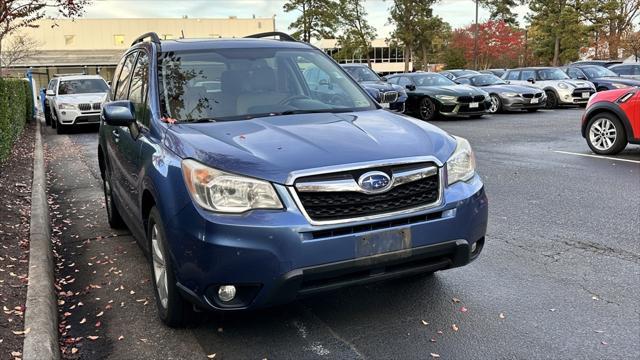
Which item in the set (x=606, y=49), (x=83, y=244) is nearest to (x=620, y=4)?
(x=606, y=49)

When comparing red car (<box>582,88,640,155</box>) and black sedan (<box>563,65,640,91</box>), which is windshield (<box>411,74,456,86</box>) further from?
red car (<box>582,88,640,155</box>)

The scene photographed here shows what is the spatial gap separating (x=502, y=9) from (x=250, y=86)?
5770cm

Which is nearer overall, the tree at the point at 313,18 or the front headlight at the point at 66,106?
the front headlight at the point at 66,106

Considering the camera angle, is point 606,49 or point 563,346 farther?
point 606,49

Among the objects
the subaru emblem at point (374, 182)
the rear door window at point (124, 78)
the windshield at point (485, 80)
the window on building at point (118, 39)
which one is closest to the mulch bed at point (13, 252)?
the rear door window at point (124, 78)

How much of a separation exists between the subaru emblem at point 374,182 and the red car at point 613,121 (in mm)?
7589

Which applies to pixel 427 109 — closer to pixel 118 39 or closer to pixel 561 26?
pixel 561 26

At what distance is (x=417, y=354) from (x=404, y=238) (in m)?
0.66

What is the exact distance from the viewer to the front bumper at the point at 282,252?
9.70ft

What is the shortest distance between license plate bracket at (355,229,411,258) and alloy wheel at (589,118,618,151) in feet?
25.8

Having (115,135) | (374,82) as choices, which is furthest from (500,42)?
(115,135)

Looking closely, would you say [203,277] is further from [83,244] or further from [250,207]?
[83,244]

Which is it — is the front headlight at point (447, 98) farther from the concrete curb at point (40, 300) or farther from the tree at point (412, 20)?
the tree at point (412, 20)

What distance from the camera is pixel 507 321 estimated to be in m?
3.59
